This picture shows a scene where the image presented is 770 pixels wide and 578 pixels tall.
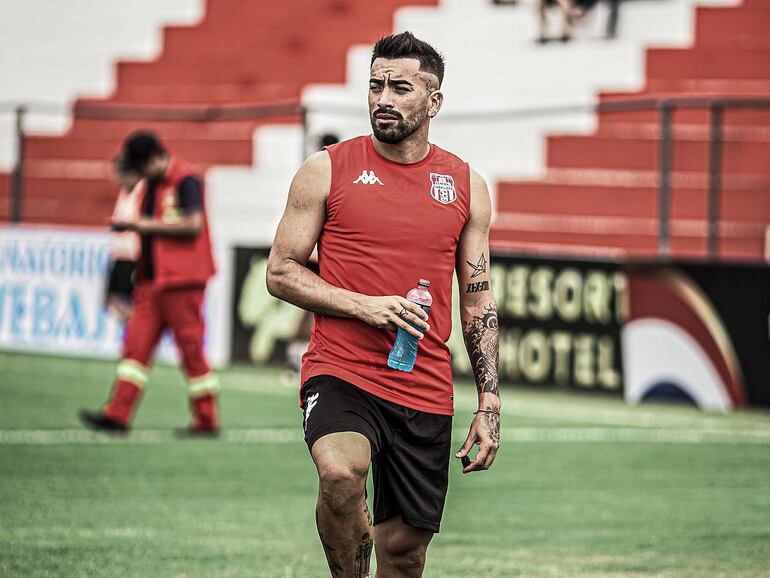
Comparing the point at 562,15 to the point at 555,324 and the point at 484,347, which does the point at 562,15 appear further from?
the point at 484,347

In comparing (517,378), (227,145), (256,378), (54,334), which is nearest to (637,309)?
(517,378)

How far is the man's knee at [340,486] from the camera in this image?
17.7 feet

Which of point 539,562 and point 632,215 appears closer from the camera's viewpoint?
point 539,562

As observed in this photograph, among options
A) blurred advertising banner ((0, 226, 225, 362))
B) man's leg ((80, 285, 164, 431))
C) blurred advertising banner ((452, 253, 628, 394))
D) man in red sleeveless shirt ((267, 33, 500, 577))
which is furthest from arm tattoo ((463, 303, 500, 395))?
blurred advertising banner ((0, 226, 225, 362))

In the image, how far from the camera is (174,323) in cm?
1208

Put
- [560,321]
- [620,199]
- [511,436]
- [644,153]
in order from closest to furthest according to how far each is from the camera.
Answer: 1. [511,436]
2. [560,321]
3. [644,153]
4. [620,199]

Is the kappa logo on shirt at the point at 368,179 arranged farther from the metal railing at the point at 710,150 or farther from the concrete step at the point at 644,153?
the concrete step at the point at 644,153

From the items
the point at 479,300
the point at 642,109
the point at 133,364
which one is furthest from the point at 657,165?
the point at 479,300

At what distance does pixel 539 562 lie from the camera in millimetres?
7859

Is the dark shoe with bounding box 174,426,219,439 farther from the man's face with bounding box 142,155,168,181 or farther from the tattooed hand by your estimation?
the tattooed hand

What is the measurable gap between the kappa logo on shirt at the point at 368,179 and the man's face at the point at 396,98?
124mm

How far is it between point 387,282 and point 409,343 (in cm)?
22

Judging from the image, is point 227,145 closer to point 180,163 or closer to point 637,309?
point 637,309

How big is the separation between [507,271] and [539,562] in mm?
8483
